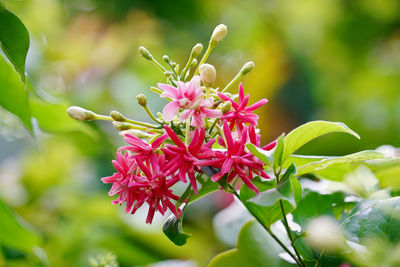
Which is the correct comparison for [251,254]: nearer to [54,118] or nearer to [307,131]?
[307,131]

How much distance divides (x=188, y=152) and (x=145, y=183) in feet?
0.16

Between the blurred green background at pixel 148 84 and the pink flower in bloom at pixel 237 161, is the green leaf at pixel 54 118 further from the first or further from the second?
the pink flower in bloom at pixel 237 161

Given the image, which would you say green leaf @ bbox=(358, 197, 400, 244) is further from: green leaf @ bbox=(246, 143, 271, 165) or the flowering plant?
green leaf @ bbox=(246, 143, 271, 165)

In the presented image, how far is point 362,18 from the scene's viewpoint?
1996 mm

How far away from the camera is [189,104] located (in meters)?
0.43

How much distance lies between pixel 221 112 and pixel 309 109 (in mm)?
1486

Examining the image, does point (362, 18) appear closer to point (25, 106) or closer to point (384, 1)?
point (384, 1)

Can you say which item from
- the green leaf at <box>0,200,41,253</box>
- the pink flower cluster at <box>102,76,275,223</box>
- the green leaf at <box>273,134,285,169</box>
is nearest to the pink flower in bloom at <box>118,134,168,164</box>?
the pink flower cluster at <box>102,76,275,223</box>

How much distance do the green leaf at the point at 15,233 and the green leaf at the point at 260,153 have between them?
414mm

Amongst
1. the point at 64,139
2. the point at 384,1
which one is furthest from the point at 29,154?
the point at 384,1

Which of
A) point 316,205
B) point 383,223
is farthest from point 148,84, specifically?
point 383,223

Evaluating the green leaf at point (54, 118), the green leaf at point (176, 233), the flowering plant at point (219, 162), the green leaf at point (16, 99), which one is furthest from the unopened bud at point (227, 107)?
the green leaf at point (54, 118)

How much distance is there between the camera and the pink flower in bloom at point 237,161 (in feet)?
1.41

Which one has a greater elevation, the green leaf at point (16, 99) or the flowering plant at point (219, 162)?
the flowering plant at point (219, 162)
